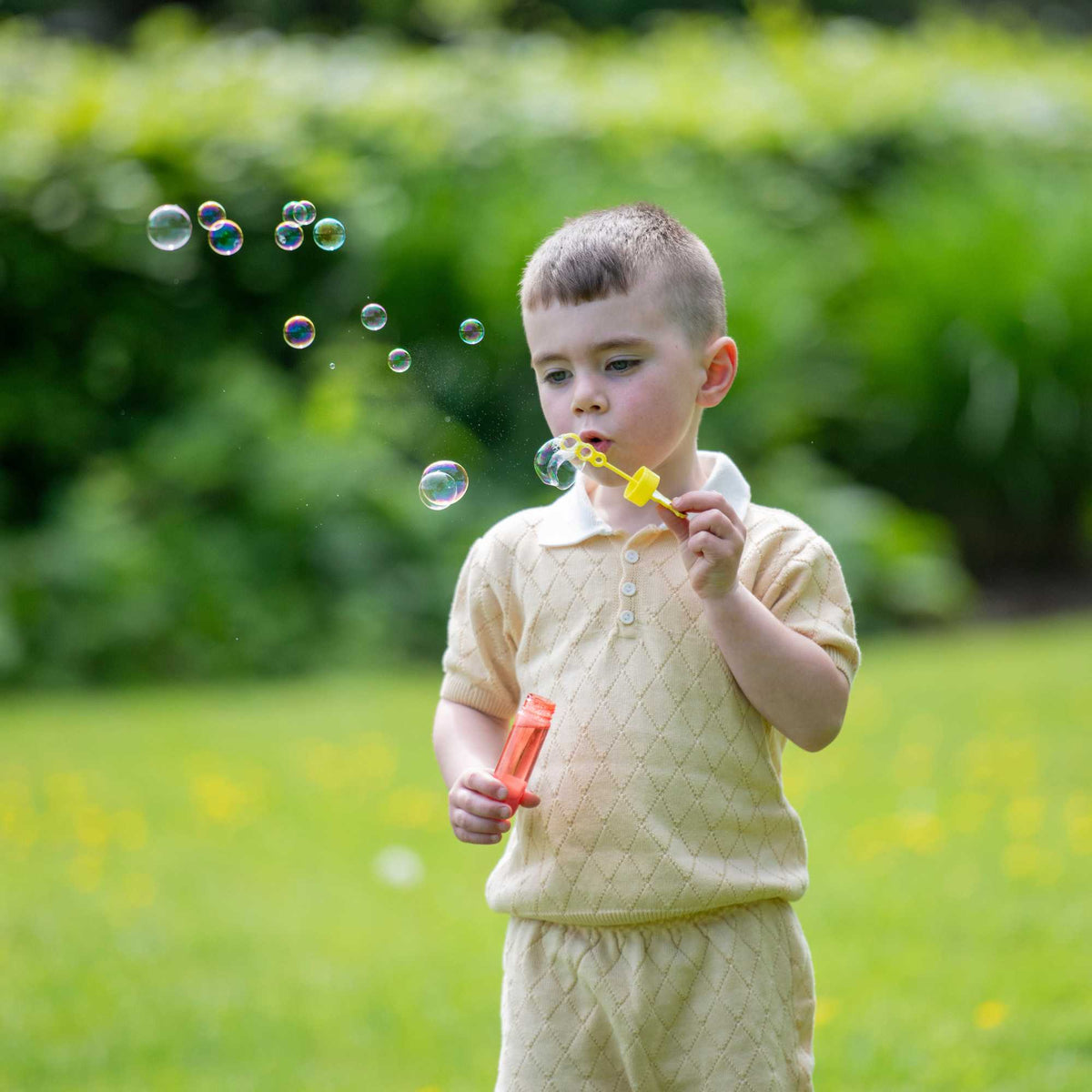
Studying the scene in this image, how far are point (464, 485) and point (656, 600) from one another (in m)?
0.51

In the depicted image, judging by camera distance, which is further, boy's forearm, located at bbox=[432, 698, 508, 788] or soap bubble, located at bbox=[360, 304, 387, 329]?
soap bubble, located at bbox=[360, 304, 387, 329]

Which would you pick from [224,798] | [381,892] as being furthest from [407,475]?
[381,892]

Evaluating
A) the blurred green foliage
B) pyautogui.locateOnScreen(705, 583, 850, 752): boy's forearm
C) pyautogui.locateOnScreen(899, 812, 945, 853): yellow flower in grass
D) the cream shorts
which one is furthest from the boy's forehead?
the blurred green foliage

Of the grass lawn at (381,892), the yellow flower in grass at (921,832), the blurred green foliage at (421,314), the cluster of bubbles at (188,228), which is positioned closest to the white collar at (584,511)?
the cluster of bubbles at (188,228)

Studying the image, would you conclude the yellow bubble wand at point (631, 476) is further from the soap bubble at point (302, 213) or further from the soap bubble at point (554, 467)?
the soap bubble at point (302, 213)

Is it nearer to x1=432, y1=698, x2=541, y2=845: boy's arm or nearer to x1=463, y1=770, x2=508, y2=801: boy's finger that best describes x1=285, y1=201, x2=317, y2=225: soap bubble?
x1=432, y1=698, x2=541, y2=845: boy's arm

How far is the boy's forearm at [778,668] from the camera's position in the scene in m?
1.88

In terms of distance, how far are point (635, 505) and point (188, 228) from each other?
1227 mm

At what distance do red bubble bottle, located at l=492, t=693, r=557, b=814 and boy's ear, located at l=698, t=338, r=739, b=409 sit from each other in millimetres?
433

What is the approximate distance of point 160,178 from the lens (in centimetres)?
702

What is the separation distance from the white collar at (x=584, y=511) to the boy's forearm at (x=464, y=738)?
26cm

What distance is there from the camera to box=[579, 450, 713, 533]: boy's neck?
2033 mm

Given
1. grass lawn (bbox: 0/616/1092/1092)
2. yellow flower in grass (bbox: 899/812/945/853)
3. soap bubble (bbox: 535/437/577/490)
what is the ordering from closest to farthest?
soap bubble (bbox: 535/437/577/490) < grass lawn (bbox: 0/616/1092/1092) < yellow flower in grass (bbox: 899/812/945/853)

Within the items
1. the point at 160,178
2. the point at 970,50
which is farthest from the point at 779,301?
the point at 970,50
